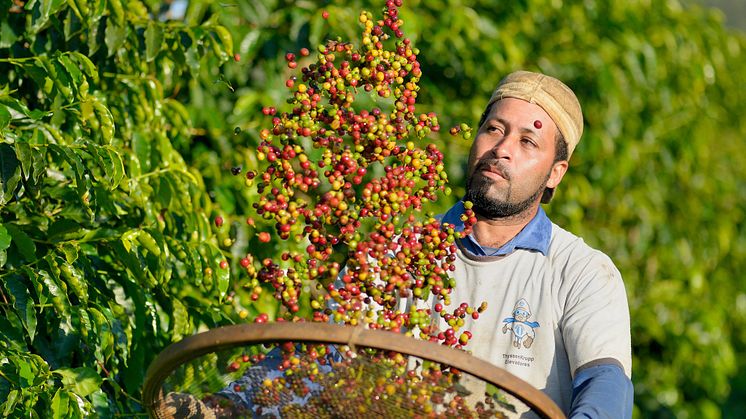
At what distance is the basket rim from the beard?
3.58 feet

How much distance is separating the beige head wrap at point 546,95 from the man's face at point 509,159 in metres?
0.02

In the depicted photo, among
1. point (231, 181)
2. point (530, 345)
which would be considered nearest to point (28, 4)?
point (231, 181)

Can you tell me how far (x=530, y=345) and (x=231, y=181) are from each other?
1.97 meters

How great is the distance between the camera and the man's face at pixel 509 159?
311 centimetres

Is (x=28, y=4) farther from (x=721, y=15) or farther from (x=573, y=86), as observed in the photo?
(x=721, y=15)

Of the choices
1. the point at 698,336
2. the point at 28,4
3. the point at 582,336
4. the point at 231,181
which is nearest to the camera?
the point at 582,336

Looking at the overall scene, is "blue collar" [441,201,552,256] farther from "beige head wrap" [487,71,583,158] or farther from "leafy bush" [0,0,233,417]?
"leafy bush" [0,0,233,417]

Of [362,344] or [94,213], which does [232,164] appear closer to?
[94,213]

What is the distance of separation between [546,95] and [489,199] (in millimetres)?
311

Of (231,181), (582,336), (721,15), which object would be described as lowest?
(721,15)

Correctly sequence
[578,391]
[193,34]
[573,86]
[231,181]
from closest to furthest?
[578,391] → [193,34] → [231,181] → [573,86]

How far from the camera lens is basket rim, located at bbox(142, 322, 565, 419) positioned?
78.4 inches

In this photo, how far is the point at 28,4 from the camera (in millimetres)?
3438

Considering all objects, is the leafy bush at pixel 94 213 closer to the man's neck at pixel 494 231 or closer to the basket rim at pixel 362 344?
the man's neck at pixel 494 231
